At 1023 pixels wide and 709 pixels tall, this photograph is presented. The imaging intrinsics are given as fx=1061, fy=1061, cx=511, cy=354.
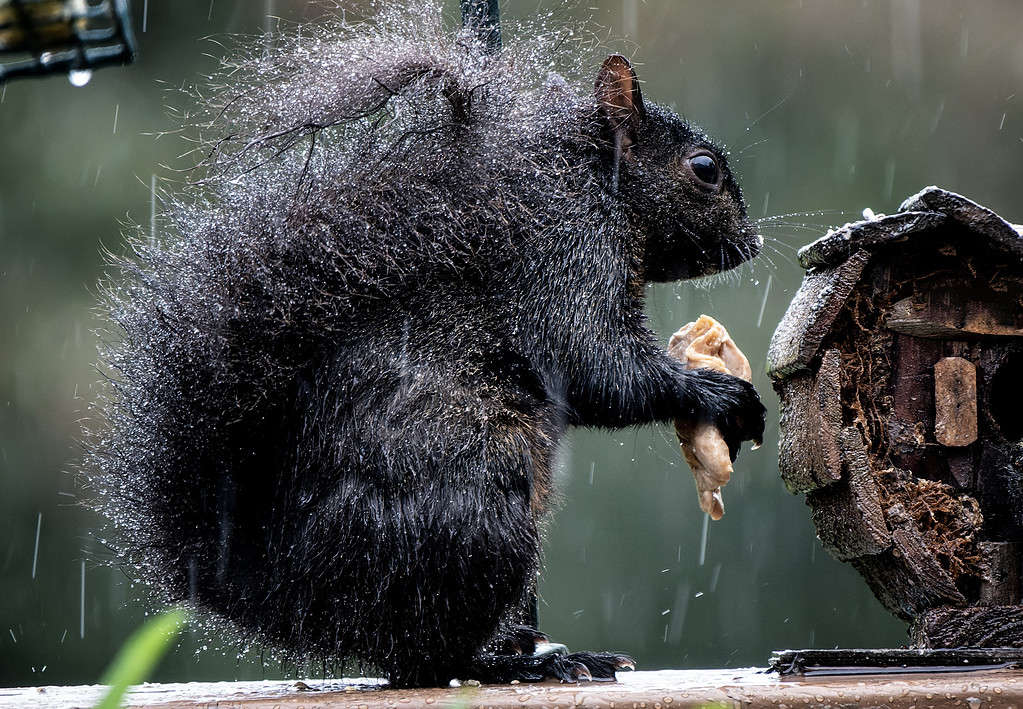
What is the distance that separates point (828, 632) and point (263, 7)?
2522mm

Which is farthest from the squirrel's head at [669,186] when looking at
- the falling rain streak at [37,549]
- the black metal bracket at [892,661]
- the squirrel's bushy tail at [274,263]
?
the falling rain streak at [37,549]

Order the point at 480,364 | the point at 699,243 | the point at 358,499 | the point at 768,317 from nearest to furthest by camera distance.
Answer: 1. the point at 358,499
2. the point at 480,364
3. the point at 699,243
4. the point at 768,317

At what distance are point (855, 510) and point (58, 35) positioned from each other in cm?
119

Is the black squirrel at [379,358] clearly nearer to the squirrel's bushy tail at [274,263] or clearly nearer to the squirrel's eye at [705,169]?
the squirrel's bushy tail at [274,263]

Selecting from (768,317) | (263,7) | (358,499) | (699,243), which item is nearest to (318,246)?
(358,499)

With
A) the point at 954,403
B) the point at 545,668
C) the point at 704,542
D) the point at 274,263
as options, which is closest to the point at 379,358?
the point at 274,263

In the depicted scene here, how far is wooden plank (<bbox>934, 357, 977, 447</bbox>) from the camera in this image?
156 centimetres

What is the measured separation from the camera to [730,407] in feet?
5.27

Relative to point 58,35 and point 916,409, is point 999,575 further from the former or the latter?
point 58,35

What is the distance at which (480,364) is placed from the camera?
1.42m

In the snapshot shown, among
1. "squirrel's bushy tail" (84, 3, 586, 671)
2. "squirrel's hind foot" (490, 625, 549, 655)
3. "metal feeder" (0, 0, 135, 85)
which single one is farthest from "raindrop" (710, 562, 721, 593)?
"metal feeder" (0, 0, 135, 85)

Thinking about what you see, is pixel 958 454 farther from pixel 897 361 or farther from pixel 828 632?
pixel 828 632

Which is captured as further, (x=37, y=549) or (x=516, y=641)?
(x=37, y=549)

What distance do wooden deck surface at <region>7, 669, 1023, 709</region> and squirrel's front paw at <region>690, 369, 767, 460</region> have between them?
1.28 ft
